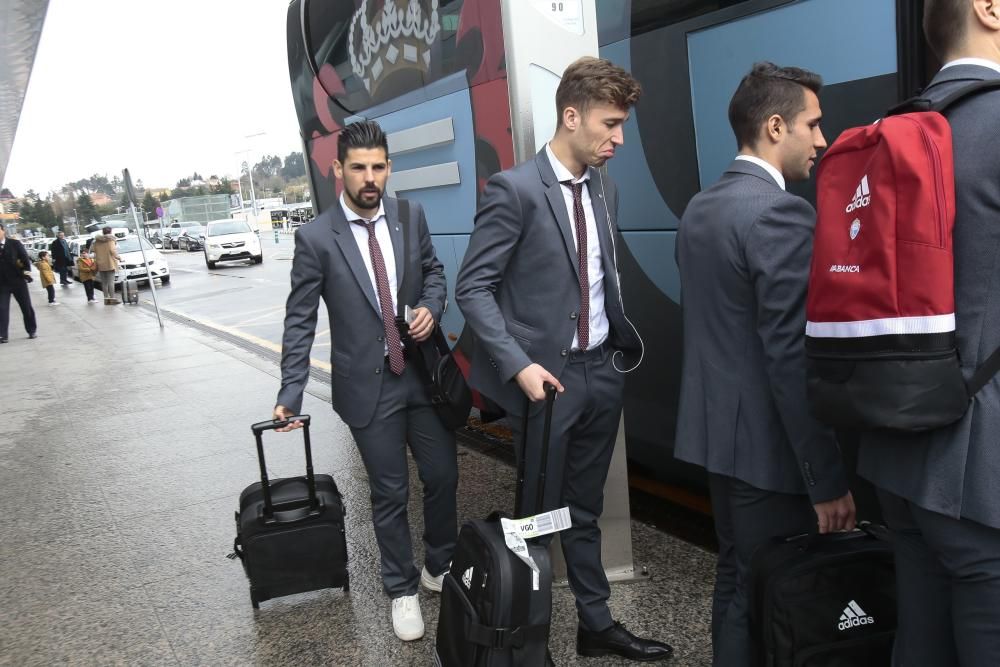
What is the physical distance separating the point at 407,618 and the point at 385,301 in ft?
3.90

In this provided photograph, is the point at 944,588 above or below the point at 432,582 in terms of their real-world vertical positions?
above

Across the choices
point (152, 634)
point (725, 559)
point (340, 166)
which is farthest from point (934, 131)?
point (152, 634)

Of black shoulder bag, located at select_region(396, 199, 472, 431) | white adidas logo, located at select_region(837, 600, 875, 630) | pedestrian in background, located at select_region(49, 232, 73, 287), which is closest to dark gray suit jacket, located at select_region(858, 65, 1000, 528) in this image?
white adidas logo, located at select_region(837, 600, 875, 630)

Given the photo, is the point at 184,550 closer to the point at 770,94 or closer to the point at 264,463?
the point at 264,463

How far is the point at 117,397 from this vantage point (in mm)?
8117

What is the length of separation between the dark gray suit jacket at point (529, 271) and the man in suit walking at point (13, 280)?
13.2 meters

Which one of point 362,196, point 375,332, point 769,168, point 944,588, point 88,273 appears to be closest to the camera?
point 944,588

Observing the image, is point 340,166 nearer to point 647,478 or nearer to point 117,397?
point 647,478

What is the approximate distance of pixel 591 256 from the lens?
255cm

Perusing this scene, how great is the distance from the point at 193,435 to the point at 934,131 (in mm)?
6012

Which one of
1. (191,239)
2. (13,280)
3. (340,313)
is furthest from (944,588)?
(191,239)

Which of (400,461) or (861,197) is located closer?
(861,197)

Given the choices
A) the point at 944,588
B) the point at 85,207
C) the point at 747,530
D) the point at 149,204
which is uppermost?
the point at 85,207

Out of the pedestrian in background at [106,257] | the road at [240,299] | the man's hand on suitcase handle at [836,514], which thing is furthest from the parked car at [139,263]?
the man's hand on suitcase handle at [836,514]
